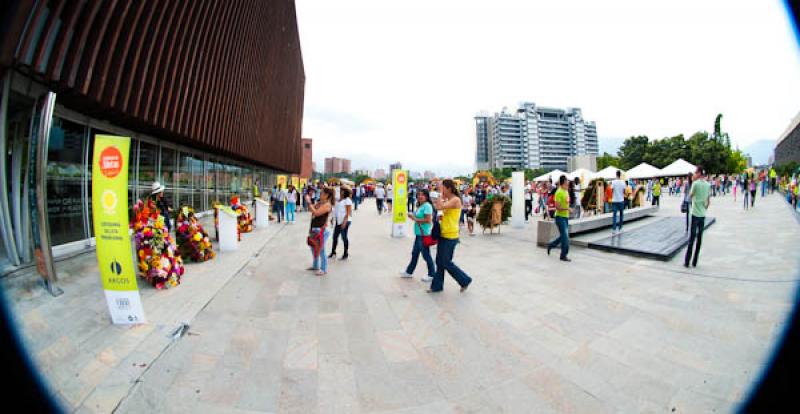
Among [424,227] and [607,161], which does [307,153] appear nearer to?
[607,161]

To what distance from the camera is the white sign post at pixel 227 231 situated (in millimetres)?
8258

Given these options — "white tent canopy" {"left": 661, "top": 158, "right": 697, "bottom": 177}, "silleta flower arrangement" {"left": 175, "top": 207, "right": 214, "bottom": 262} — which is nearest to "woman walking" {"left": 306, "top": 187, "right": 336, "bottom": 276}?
"silleta flower arrangement" {"left": 175, "top": 207, "right": 214, "bottom": 262}

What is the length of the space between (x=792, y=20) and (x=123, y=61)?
10507 mm

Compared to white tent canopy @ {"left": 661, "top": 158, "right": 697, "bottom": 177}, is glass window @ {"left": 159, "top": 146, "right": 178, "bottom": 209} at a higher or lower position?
lower

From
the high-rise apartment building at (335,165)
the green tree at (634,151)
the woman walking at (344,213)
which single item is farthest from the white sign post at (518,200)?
the high-rise apartment building at (335,165)

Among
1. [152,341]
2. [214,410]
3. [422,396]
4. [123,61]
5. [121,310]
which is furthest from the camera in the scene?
[123,61]

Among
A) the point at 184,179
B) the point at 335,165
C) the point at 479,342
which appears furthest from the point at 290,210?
the point at 335,165

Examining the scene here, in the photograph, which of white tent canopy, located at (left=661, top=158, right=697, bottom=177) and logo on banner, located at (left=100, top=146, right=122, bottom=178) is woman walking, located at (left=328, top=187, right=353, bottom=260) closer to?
logo on banner, located at (left=100, top=146, right=122, bottom=178)

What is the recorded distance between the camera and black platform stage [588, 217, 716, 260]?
691 cm

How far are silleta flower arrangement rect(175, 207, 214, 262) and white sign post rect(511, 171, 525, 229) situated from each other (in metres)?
10.5

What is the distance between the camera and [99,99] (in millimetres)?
6785

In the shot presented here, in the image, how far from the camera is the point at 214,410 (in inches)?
92.9

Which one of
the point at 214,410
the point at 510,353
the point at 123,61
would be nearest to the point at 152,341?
the point at 214,410

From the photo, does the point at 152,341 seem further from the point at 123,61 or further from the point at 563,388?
the point at 123,61
